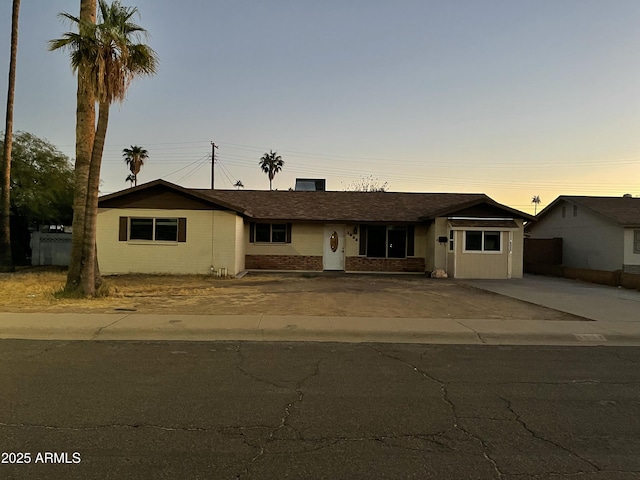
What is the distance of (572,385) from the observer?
5844mm

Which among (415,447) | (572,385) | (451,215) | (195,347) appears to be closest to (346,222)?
(451,215)

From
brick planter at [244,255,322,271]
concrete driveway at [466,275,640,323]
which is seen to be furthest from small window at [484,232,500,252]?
brick planter at [244,255,322,271]

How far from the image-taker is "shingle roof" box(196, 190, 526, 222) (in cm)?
2252

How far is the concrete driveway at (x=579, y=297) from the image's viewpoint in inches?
446

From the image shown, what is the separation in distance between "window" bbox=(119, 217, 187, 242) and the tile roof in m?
20.9

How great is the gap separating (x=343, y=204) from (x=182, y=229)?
872cm

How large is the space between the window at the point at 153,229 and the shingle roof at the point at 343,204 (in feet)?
7.50

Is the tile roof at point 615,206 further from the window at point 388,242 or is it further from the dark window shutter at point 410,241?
the window at point 388,242

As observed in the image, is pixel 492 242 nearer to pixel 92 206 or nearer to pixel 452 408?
pixel 92 206

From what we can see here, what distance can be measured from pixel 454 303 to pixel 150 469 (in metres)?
10.6

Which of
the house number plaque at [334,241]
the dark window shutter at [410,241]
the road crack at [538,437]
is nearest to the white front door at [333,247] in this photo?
the house number plaque at [334,241]

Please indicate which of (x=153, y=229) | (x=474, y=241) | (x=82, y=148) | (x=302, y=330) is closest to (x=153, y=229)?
(x=153, y=229)

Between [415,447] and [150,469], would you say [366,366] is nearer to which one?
[415,447]

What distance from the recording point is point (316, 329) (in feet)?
28.9
